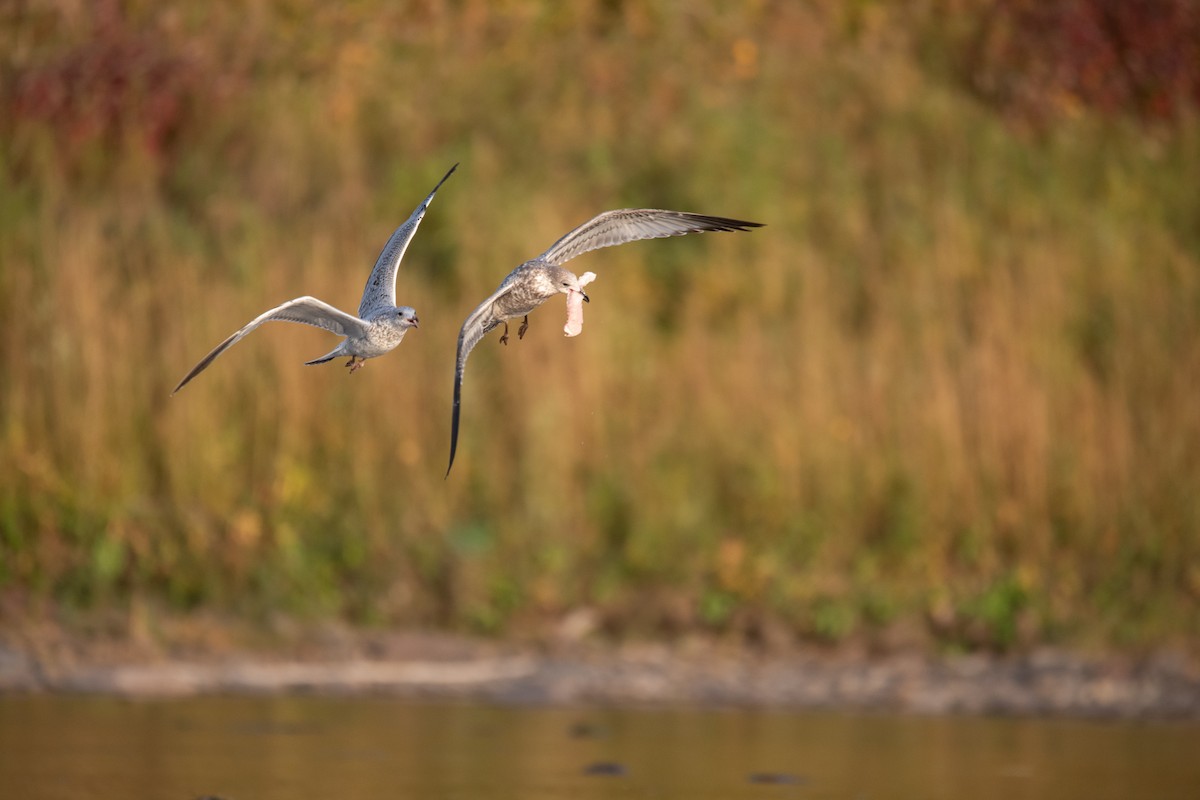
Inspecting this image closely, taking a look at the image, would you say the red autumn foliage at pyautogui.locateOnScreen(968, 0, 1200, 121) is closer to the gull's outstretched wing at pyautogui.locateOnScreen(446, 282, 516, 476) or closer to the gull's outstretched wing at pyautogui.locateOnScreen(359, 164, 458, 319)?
the gull's outstretched wing at pyautogui.locateOnScreen(359, 164, 458, 319)

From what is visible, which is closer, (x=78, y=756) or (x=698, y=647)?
(x=78, y=756)

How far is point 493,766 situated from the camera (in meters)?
6.01

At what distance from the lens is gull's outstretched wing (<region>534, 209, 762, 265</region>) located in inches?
130

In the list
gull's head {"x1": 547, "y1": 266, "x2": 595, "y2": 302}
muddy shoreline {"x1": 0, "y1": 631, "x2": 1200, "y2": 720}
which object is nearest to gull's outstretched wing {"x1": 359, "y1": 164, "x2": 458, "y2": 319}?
gull's head {"x1": 547, "y1": 266, "x2": 595, "y2": 302}

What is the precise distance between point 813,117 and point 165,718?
7.86m

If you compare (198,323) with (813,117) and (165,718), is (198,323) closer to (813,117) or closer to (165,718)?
(165,718)

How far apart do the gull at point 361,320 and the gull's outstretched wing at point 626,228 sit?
242mm

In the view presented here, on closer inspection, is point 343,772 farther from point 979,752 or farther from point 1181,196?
point 1181,196

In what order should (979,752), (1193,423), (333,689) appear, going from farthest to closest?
(1193,423) → (333,689) → (979,752)

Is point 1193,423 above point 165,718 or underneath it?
above

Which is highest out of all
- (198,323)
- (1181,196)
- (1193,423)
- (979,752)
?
(1181,196)

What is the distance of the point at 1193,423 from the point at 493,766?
14.7 feet

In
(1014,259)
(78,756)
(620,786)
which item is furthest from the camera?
(1014,259)

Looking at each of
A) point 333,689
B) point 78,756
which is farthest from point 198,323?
point 78,756
